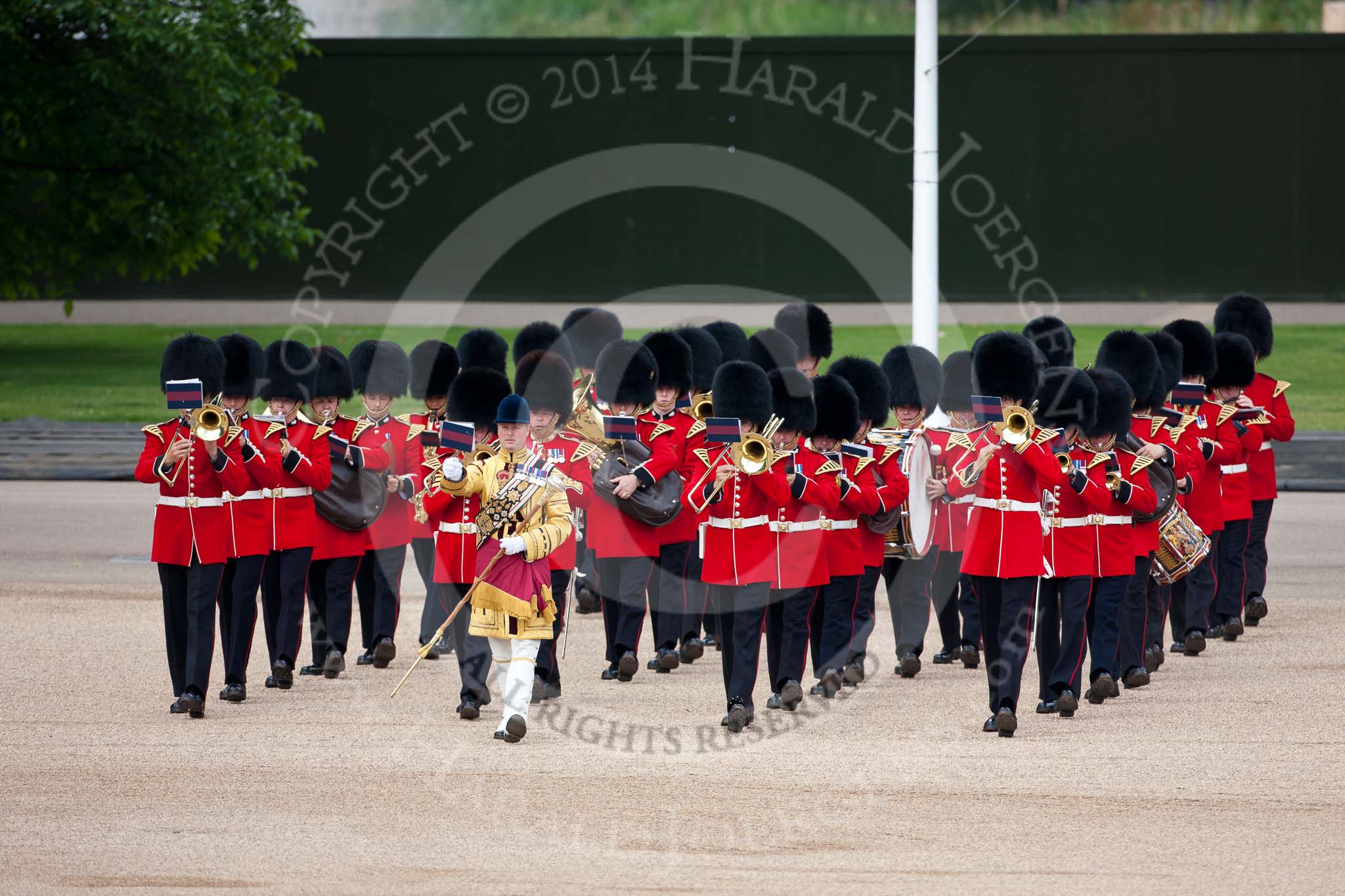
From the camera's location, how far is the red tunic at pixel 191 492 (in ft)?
23.2

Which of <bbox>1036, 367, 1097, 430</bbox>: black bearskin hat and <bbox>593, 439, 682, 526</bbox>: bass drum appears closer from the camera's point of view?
<bbox>1036, 367, 1097, 430</bbox>: black bearskin hat

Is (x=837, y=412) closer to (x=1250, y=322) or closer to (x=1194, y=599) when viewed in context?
(x=1194, y=599)

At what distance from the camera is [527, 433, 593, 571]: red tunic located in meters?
7.45

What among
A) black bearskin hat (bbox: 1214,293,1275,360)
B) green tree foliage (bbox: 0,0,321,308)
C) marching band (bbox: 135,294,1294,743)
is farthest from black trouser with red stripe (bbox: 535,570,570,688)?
green tree foliage (bbox: 0,0,321,308)

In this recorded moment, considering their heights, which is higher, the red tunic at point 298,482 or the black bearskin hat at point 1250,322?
the black bearskin hat at point 1250,322

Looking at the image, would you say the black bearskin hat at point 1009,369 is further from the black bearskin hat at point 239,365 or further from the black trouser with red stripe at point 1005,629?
the black bearskin hat at point 239,365

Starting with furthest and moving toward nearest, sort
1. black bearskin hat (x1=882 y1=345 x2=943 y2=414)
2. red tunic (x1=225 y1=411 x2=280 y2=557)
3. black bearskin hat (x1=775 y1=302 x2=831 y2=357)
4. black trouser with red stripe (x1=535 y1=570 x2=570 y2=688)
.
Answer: black bearskin hat (x1=775 y1=302 x2=831 y2=357) < black bearskin hat (x1=882 y1=345 x2=943 y2=414) < black trouser with red stripe (x1=535 y1=570 x2=570 y2=688) < red tunic (x1=225 y1=411 x2=280 y2=557)

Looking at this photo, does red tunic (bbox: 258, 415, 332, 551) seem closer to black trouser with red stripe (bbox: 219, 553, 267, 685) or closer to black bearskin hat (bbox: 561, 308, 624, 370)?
black trouser with red stripe (bbox: 219, 553, 267, 685)

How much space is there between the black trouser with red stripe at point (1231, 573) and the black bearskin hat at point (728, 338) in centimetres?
269

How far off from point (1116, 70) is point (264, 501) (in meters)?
19.4

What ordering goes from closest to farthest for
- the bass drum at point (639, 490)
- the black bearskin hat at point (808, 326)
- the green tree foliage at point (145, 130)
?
the bass drum at point (639, 490) < the black bearskin hat at point (808, 326) < the green tree foliage at point (145, 130)

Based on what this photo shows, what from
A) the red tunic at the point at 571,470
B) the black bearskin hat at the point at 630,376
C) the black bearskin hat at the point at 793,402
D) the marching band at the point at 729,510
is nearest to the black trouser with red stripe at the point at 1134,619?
the marching band at the point at 729,510

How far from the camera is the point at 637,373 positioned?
8594 millimetres

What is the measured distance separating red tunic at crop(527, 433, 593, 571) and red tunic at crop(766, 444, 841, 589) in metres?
0.84
